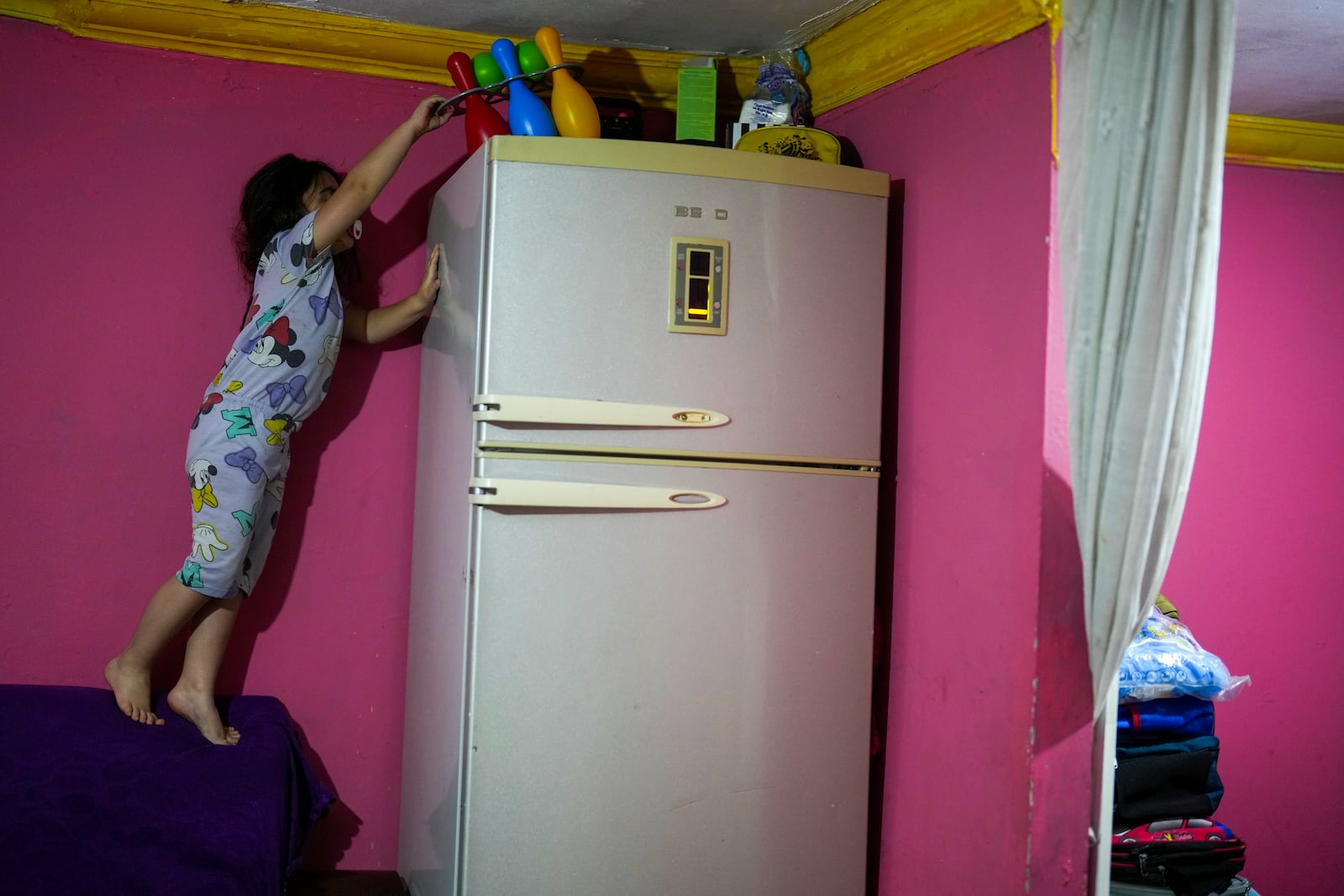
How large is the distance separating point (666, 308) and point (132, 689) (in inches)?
50.9

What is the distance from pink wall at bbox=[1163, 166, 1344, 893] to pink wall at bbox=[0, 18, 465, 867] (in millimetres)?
1946

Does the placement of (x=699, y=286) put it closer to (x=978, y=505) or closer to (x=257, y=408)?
(x=978, y=505)

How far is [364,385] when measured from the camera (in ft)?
8.18

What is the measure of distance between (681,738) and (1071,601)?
2.30 ft

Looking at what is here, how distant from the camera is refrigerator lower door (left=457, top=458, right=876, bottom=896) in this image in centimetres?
189

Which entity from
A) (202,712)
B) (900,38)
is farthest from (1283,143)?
(202,712)

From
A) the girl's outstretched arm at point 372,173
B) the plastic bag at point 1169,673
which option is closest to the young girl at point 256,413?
the girl's outstretched arm at point 372,173

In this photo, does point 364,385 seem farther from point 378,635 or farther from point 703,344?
point 703,344

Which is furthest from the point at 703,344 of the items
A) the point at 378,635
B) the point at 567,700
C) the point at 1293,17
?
the point at 1293,17

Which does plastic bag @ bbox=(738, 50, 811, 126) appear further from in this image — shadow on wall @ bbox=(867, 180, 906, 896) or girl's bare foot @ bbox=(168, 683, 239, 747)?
girl's bare foot @ bbox=(168, 683, 239, 747)

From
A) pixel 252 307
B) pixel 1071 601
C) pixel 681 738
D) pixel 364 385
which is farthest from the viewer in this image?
pixel 364 385

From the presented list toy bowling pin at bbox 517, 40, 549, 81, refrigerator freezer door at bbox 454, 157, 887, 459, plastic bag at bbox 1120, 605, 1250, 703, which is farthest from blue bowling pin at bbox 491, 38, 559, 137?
plastic bag at bbox 1120, 605, 1250, 703

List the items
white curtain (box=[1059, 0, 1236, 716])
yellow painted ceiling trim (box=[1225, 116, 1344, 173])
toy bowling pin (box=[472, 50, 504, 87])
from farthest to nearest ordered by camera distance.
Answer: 1. yellow painted ceiling trim (box=[1225, 116, 1344, 173])
2. toy bowling pin (box=[472, 50, 504, 87])
3. white curtain (box=[1059, 0, 1236, 716])

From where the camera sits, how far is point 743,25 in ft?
7.66
